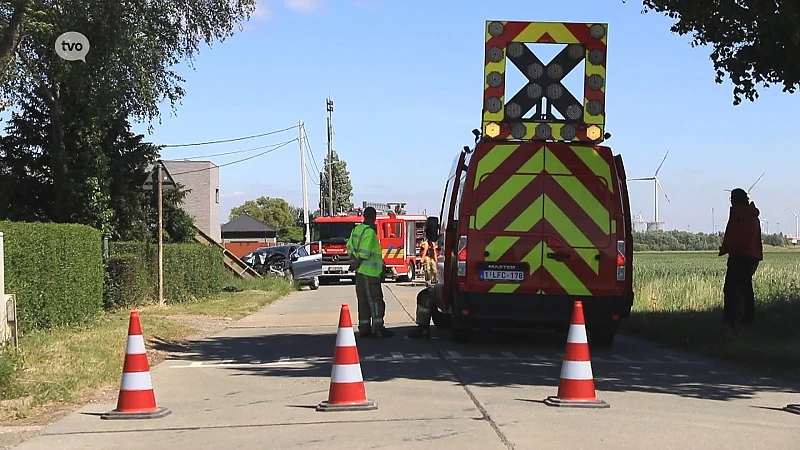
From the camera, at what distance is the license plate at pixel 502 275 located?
1186cm

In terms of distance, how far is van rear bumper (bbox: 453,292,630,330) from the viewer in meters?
11.8

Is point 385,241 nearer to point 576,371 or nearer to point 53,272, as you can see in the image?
point 53,272

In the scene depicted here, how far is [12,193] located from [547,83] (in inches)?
683

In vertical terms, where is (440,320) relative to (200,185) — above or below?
below

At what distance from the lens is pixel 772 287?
18.0 metres

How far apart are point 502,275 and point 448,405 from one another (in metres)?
3.83

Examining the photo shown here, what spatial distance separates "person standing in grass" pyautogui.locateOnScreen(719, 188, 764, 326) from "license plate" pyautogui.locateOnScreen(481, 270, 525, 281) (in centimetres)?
351

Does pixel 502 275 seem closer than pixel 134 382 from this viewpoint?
No

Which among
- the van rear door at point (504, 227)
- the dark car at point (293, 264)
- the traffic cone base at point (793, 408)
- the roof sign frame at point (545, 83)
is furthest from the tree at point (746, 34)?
the dark car at point (293, 264)

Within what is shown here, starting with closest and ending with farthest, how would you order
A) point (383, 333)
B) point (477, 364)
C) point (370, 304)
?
point (477, 364) → point (370, 304) → point (383, 333)

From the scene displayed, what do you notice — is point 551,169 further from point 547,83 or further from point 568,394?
point 568,394

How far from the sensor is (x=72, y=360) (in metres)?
10.7

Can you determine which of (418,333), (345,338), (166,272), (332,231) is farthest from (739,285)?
(332,231)

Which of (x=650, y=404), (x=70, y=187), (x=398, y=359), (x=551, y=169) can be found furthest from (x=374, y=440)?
(x=70, y=187)
